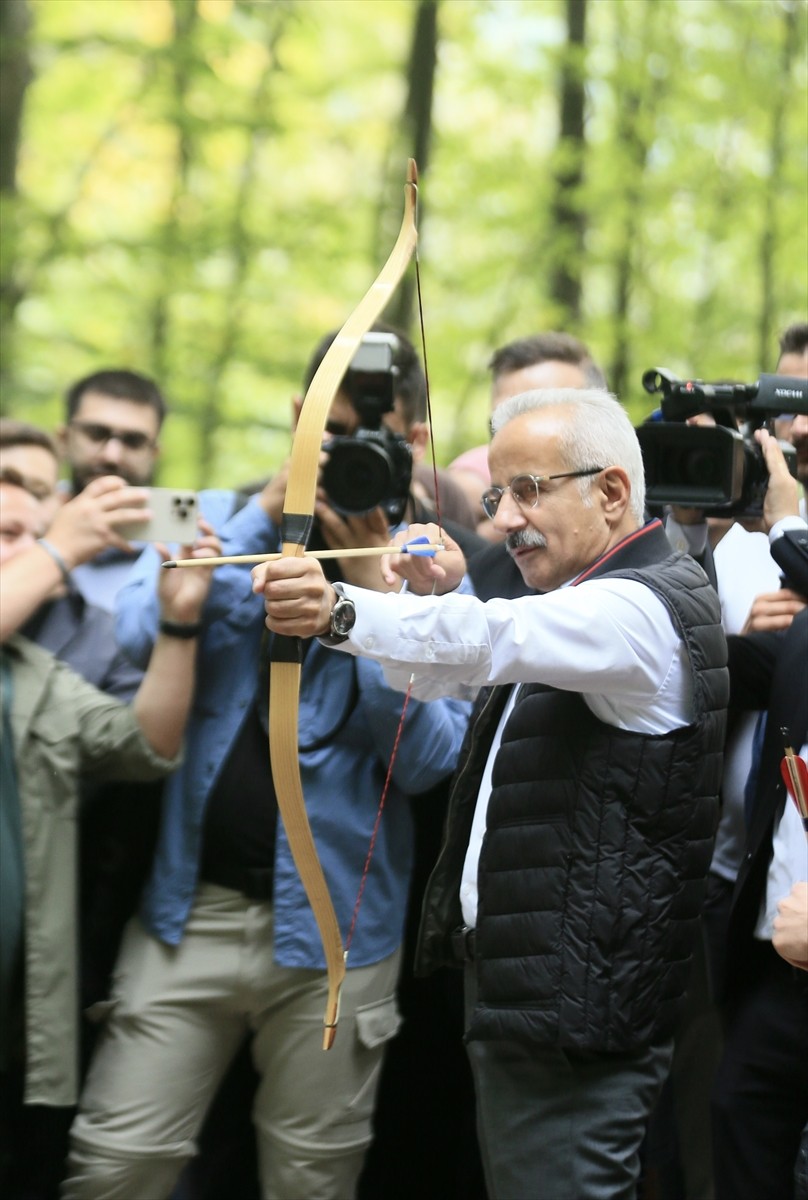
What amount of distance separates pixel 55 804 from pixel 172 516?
588mm

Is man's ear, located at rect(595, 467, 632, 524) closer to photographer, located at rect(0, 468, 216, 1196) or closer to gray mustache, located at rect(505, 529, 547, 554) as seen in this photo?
gray mustache, located at rect(505, 529, 547, 554)

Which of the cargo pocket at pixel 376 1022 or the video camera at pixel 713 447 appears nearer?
the video camera at pixel 713 447

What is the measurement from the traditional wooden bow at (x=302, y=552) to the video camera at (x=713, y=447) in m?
0.58

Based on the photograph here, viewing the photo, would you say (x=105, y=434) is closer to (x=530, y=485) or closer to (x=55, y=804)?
(x=55, y=804)

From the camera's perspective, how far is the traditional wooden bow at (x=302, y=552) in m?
1.87

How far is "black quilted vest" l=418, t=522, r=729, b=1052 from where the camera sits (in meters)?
1.90

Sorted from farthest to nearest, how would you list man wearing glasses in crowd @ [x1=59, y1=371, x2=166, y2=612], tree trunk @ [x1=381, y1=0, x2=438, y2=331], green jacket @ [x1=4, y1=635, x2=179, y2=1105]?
1. tree trunk @ [x1=381, y1=0, x2=438, y2=331]
2. man wearing glasses in crowd @ [x1=59, y1=371, x2=166, y2=612]
3. green jacket @ [x1=4, y1=635, x2=179, y2=1105]

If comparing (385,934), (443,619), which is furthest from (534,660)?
(385,934)

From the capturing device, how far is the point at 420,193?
9.33 meters

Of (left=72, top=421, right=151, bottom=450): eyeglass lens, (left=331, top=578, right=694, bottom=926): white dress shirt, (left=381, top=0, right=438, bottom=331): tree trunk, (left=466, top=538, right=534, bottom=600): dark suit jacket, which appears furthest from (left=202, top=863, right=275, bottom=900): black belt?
(left=381, top=0, right=438, bottom=331): tree trunk

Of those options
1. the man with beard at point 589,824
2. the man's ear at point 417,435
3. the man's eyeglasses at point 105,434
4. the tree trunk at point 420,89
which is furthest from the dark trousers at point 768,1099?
the tree trunk at point 420,89

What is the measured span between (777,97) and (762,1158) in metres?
8.00

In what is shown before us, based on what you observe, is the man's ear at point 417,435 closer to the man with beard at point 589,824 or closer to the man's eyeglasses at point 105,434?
the man with beard at point 589,824

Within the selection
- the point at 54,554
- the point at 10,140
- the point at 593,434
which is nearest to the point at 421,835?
the point at 54,554
